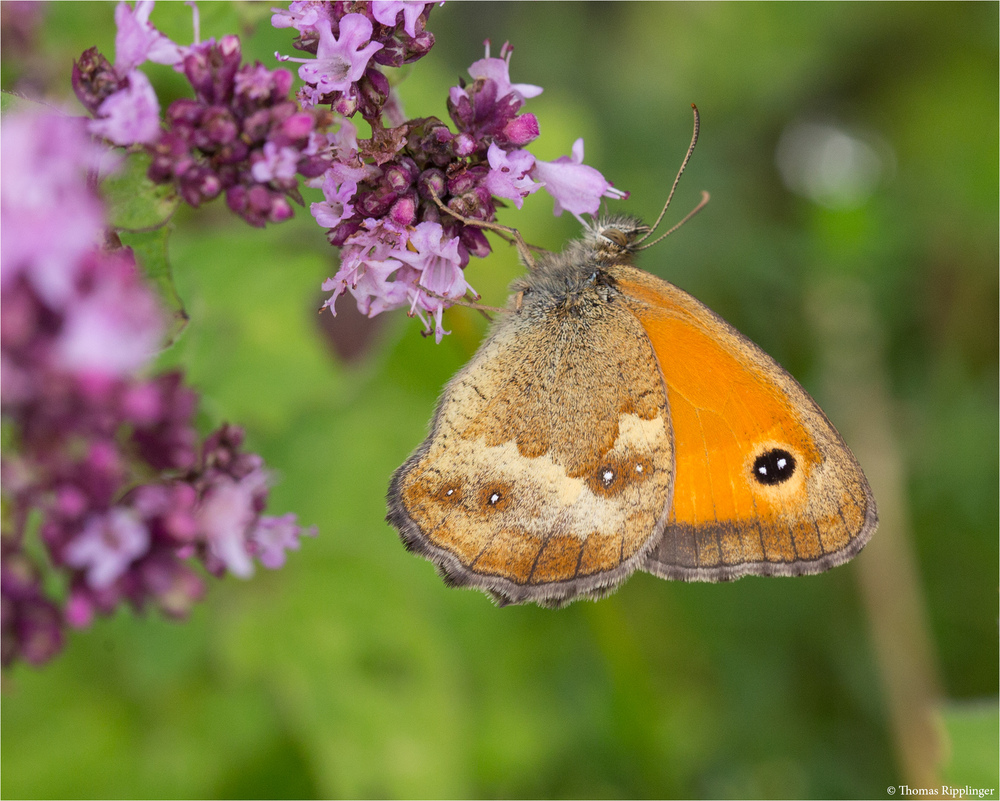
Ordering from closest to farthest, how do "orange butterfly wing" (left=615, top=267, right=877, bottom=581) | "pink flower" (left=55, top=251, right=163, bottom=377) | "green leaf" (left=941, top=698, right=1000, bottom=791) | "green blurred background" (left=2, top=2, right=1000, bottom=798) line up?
"pink flower" (left=55, top=251, right=163, bottom=377) < "orange butterfly wing" (left=615, top=267, right=877, bottom=581) < "green leaf" (left=941, top=698, right=1000, bottom=791) < "green blurred background" (left=2, top=2, right=1000, bottom=798)

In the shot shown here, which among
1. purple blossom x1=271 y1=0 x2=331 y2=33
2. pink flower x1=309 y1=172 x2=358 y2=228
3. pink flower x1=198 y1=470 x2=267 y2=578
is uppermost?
purple blossom x1=271 y1=0 x2=331 y2=33

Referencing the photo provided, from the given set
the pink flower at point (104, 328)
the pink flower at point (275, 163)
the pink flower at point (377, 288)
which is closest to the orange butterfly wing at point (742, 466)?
the pink flower at point (377, 288)

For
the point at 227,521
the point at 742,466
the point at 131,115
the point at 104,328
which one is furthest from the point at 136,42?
the point at 742,466

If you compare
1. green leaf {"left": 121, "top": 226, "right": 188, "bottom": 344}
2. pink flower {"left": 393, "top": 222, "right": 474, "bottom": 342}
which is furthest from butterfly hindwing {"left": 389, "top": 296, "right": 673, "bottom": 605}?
green leaf {"left": 121, "top": 226, "right": 188, "bottom": 344}

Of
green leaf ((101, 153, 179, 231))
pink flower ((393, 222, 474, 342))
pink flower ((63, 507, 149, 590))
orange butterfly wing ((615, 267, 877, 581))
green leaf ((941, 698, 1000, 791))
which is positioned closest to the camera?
pink flower ((63, 507, 149, 590))

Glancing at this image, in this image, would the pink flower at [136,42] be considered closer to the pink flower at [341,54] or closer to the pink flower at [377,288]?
the pink flower at [341,54]

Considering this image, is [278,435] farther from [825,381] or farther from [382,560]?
[825,381]

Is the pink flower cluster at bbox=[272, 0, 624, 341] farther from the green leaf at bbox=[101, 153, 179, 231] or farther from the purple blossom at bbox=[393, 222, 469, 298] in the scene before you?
the green leaf at bbox=[101, 153, 179, 231]

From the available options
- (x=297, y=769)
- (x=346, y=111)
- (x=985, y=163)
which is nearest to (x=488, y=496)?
(x=346, y=111)
